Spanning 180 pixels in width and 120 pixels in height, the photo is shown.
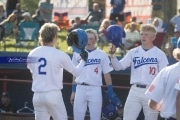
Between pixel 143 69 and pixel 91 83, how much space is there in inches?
34.3

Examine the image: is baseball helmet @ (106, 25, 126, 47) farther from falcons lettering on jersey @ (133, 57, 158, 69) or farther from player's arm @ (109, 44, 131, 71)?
falcons lettering on jersey @ (133, 57, 158, 69)

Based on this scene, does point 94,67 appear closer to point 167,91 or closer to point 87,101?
point 87,101

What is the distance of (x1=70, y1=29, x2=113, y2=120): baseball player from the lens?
28.5 feet

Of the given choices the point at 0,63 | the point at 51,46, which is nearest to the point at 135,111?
the point at 51,46

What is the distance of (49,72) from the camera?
24.2ft

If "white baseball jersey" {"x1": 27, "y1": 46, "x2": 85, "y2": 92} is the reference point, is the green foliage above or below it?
above

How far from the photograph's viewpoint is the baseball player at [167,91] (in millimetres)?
5543

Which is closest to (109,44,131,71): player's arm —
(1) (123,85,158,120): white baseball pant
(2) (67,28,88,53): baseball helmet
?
(1) (123,85,158,120): white baseball pant

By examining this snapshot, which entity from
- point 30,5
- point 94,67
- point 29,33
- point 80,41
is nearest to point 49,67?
point 80,41

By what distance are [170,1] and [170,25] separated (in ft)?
2.23

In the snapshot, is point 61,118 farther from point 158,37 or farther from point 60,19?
point 60,19

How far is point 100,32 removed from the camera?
13.5 m

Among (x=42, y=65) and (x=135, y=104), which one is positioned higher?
(x=42, y=65)

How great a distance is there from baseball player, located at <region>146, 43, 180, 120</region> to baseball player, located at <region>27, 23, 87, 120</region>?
1958 millimetres
